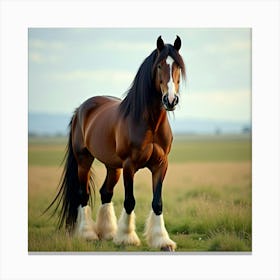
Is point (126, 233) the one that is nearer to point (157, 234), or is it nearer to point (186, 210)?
point (157, 234)

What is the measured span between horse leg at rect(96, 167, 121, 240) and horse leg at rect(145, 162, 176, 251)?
27.6 inches

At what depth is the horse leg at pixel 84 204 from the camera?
6453 mm

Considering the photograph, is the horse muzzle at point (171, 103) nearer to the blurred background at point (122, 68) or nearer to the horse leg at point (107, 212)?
the blurred background at point (122, 68)

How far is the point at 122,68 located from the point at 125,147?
1.35 m

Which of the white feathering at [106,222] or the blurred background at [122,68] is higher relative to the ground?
the blurred background at [122,68]

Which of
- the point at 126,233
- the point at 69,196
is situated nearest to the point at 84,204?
the point at 69,196

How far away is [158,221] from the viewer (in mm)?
5836

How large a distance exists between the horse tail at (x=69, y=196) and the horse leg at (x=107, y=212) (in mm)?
311

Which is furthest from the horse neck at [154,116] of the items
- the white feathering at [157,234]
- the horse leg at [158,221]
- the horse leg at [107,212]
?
the horse leg at [107,212]

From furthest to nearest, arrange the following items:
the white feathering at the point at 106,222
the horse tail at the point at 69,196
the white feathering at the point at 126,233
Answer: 1. the horse tail at the point at 69,196
2. the white feathering at the point at 106,222
3. the white feathering at the point at 126,233

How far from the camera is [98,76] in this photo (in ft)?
22.3
